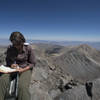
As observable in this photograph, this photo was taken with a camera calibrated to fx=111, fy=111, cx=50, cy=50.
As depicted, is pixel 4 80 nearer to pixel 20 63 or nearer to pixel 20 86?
pixel 20 86

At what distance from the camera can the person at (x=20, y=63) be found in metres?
2.59

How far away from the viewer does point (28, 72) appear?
2.97 metres

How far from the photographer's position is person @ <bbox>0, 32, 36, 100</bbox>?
102 inches

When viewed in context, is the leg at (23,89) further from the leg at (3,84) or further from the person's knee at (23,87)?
the leg at (3,84)

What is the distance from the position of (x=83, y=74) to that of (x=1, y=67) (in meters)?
13.9

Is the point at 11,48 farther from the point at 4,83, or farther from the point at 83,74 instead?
the point at 83,74

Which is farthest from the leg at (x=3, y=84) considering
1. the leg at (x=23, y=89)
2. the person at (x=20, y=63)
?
the leg at (x=23, y=89)

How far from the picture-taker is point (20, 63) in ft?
10.3

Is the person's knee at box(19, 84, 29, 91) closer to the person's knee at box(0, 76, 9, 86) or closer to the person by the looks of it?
the person

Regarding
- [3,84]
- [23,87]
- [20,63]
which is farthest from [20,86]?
[20,63]

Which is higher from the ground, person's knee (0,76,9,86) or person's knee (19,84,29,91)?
person's knee (0,76,9,86)

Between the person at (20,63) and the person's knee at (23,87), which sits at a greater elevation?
the person at (20,63)

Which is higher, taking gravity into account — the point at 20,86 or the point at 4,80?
the point at 4,80

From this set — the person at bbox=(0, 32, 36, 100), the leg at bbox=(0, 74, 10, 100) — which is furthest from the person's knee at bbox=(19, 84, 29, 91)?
the leg at bbox=(0, 74, 10, 100)
